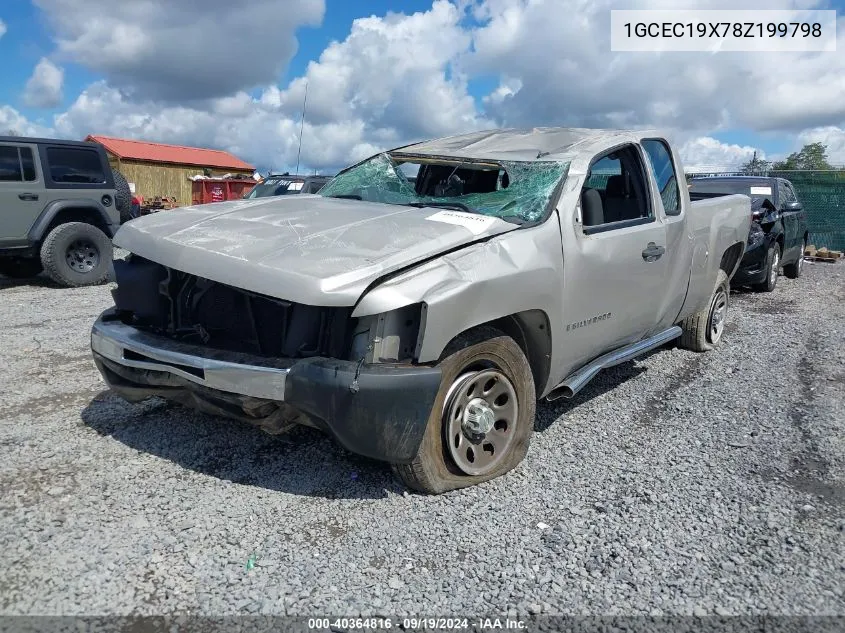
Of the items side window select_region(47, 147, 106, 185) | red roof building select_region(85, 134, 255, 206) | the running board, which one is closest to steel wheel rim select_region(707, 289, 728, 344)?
the running board

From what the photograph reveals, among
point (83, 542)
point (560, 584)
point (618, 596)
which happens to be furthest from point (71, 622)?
point (618, 596)

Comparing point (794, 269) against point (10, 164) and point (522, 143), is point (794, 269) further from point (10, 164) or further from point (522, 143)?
point (10, 164)

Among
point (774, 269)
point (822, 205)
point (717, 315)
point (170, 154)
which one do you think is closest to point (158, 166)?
point (170, 154)

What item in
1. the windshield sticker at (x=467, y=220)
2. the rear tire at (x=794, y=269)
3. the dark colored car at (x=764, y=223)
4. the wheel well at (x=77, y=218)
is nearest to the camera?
the windshield sticker at (x=467, y=220)

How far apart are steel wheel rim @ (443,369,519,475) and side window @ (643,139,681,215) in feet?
7.14

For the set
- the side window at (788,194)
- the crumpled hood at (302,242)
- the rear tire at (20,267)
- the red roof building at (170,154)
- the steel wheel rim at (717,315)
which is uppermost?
the red roof building at (170,154)

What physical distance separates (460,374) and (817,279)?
11.3 metres

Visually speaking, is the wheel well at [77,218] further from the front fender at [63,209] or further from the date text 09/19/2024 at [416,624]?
the date text 09/19/2024 at [416,624]

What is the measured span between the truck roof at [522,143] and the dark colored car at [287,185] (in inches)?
313

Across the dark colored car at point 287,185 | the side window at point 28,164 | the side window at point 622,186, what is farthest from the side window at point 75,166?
the side window at point 622,186

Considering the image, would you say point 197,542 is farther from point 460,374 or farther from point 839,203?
point 839,203

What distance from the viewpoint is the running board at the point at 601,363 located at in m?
3.65

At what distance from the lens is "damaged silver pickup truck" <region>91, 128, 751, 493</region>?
279 centimetres

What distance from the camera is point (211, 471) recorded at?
135 inches
